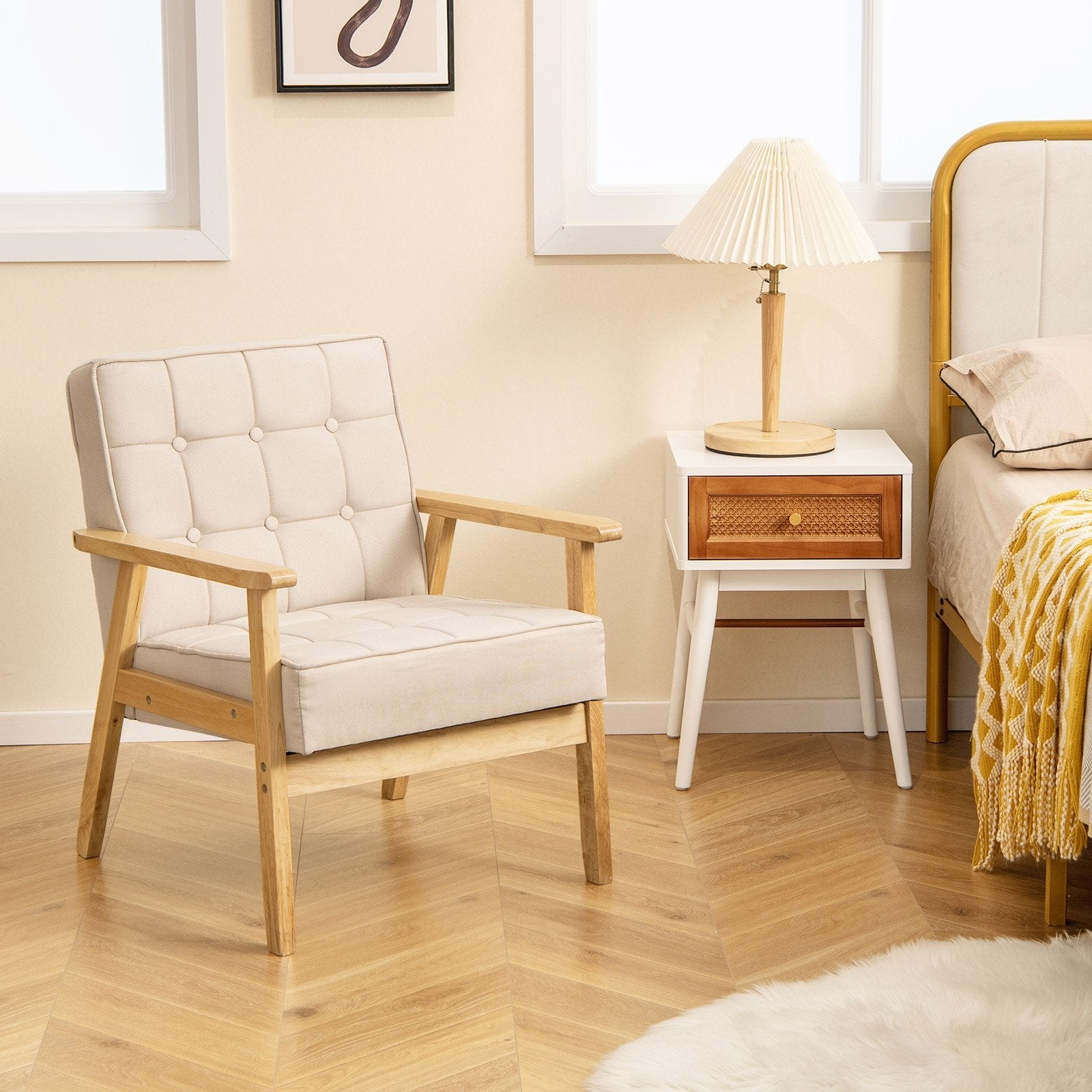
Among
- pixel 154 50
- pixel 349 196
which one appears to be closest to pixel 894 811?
pixel 349 196

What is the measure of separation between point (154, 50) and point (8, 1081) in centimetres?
201

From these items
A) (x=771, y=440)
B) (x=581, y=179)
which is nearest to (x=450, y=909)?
(x=771, y=440)

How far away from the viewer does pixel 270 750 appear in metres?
1.89

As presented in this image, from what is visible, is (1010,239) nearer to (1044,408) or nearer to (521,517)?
(1044,408)

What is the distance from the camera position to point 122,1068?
169 cm

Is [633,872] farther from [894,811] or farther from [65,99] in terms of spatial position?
[65,99]

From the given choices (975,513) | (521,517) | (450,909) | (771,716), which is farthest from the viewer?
(771,716)

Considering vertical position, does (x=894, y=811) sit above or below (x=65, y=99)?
below

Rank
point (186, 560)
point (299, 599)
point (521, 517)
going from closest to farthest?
point (186, 560), point (521, 517), point (299, 599)

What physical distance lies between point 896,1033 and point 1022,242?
165 centimetres

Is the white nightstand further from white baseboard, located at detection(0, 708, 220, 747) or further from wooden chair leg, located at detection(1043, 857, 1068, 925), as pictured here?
white baseboard, located at detection(0, 708, 220, 747)

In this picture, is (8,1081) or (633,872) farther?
(633,872)

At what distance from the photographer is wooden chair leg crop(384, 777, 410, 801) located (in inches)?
101

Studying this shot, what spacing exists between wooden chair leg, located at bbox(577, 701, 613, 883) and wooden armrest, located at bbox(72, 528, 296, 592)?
552 mm
